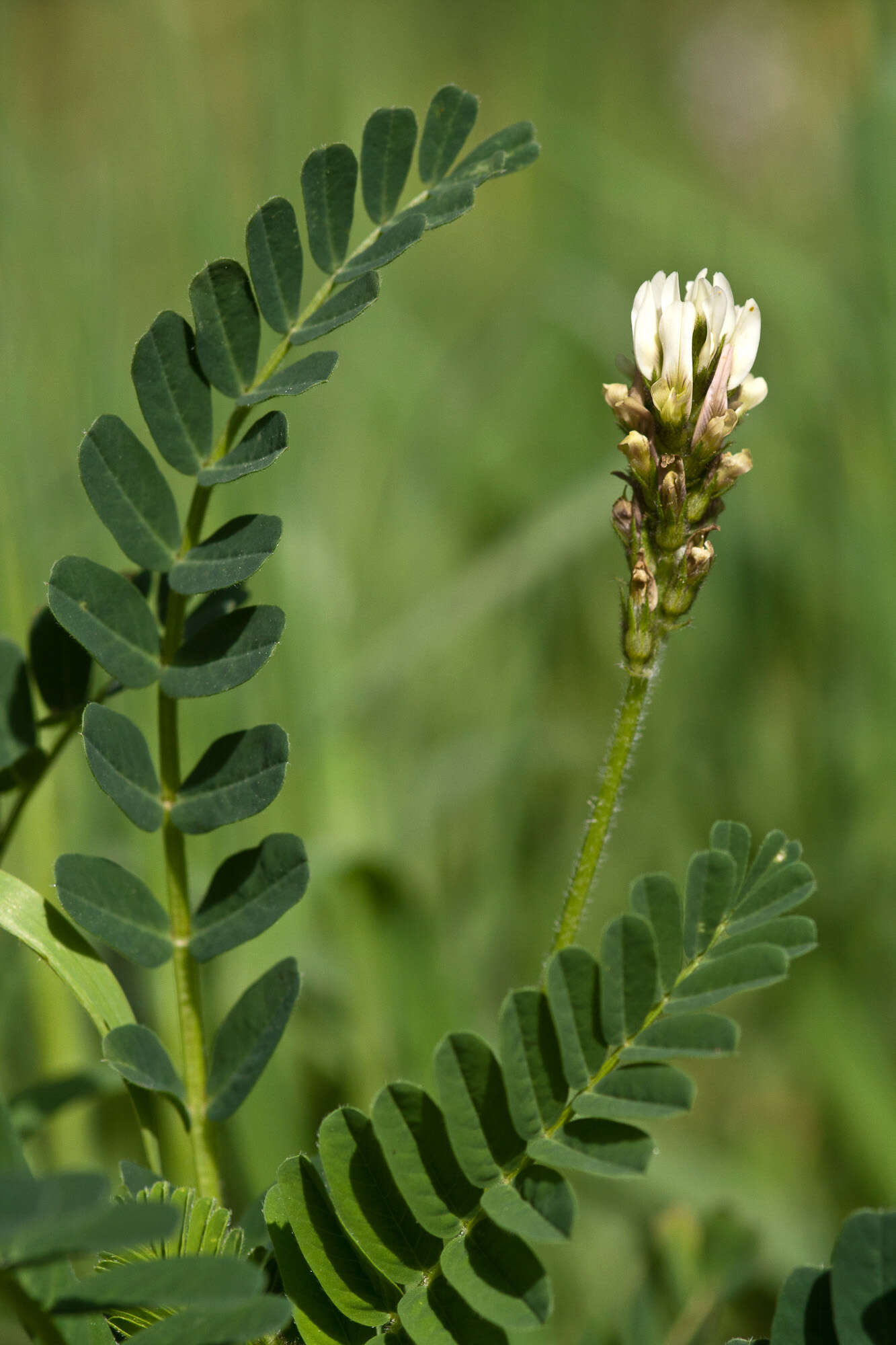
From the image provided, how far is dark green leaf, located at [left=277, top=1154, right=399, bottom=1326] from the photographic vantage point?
43 centimetres

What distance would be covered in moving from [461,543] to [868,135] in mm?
639

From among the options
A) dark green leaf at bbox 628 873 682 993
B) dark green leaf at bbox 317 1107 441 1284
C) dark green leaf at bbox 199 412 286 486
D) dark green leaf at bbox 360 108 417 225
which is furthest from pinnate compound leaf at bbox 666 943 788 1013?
dark green leaf at bbox 360 108 417 225

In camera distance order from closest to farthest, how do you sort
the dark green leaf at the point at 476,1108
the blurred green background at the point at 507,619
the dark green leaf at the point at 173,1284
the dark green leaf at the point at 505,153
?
→ 1. the dark green leaf at the point at 173,1284
2. the dark green leaf at the point at 476,1108
3. the dark green leaf at the point at 505,153
4. the blurred green background at the point at 507,619

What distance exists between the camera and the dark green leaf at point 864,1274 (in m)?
0.35

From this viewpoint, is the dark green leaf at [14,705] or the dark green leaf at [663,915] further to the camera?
the dark green leaf at [14,705]

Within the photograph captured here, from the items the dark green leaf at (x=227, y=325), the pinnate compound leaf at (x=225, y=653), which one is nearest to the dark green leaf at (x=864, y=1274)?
the pinnate compound leaf at (x=225, y=653)

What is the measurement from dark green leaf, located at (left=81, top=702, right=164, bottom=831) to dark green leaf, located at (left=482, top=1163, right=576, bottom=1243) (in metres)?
0.18

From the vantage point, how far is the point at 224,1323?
337 mm

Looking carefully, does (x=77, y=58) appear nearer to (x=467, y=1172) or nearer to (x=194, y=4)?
(x=194, y=4)

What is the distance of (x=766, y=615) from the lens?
4.95 feet

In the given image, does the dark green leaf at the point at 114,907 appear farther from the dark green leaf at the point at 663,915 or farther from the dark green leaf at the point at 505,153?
the dark green leaf at the point at 505,153

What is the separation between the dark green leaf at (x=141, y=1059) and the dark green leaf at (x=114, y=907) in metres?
0.03

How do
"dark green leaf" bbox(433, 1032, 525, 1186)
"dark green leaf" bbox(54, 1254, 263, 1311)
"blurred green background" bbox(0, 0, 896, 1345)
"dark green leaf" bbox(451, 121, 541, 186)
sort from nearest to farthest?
1. "dark green leaf" bbox(54, 1254, 263, 1311)
2. "dark green leaf" bbox(433, 1032, 525, 1186)
3. "dark green leaf" bbox(451, 121, 541, 186)
4. "blurred green background" bbox(0, 0, 896, 1345)

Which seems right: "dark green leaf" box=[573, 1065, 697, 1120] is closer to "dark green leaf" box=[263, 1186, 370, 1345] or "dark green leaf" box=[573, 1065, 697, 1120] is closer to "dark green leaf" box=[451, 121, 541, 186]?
"dark green leaf" box=[263, 1186, 370, 1345]
